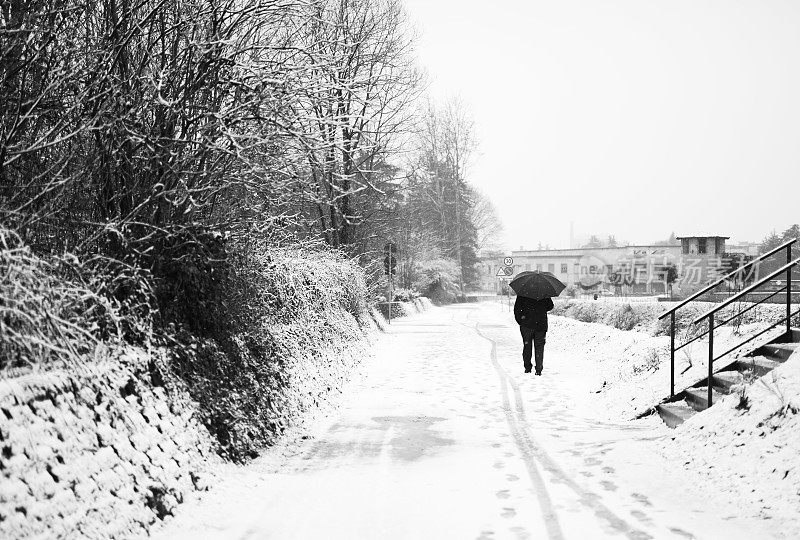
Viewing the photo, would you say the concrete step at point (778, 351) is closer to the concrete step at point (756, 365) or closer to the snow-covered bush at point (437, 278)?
the concrete step at point (756, 365)

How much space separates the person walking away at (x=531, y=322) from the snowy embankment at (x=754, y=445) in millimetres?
6101

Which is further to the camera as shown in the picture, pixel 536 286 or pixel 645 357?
pixel 536 286

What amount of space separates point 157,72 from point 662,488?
6.07m

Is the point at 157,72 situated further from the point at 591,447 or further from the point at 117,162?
the point at 591,447

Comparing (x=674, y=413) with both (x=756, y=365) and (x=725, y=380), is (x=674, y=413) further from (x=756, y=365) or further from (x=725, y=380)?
(x=756, y=365)

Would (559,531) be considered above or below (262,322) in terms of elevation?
below

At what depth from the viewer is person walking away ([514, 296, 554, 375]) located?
13258 millimetres

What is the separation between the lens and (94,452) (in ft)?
14.5

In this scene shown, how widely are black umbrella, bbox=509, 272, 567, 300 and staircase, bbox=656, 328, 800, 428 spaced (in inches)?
195

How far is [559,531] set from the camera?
4.63m

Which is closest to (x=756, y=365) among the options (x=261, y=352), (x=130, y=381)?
(x=261, y=352)

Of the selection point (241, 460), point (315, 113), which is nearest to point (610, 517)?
point (241, 460)

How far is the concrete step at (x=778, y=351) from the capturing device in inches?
305

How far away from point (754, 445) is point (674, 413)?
84.6 inches
